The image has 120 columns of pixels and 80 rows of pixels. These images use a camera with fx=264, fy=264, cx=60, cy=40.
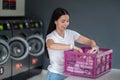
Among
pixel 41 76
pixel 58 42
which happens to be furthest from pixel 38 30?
pixel 58 42

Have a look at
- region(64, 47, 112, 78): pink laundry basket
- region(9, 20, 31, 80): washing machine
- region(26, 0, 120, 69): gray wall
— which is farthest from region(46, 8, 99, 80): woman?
region(26, 0, 120, 69): gray wall

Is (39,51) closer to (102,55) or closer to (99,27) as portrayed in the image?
(99,27)

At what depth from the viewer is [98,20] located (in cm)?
489


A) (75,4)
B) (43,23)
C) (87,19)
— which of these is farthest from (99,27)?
(43,23)

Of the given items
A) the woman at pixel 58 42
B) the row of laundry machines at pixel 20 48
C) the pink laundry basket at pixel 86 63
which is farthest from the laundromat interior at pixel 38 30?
the pink laundry basket at pixel 86 63

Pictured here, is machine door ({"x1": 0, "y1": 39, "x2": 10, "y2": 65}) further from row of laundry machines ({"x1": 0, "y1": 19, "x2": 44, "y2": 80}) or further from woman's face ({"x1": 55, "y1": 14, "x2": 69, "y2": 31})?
woman's face ({"x1": 55, "y1": 14, "x2": 69, "y2": 31})

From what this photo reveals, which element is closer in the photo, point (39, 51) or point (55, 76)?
point (55, 76)

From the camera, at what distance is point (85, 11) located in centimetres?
495

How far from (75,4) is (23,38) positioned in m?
1.18

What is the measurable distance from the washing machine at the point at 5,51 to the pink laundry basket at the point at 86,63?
2060mm

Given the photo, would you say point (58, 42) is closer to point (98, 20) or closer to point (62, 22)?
point (62, 22)

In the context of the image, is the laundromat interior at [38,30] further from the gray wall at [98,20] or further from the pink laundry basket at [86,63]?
the pink laundry basket at [86,63]

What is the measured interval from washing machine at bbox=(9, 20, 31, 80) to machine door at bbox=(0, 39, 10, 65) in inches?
5.3

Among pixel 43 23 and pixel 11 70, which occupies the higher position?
pixel 43 23
